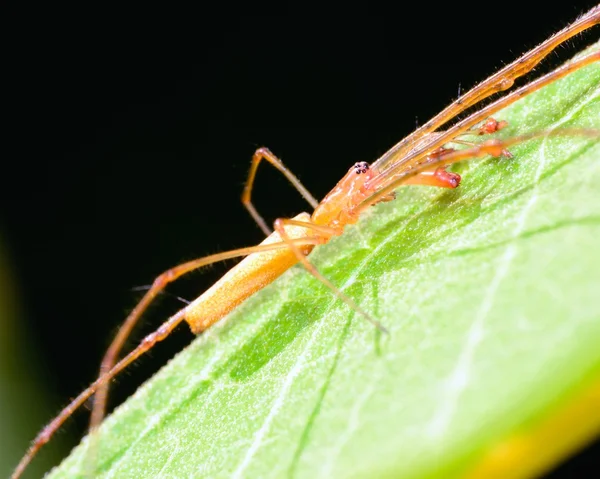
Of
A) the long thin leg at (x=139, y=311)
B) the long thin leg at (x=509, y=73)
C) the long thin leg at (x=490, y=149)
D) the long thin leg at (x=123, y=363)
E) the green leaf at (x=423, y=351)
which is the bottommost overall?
the green leaf at (x=423, y=351)

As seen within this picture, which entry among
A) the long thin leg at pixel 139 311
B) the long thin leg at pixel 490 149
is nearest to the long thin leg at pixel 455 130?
the long thin leg at pixel 490 149

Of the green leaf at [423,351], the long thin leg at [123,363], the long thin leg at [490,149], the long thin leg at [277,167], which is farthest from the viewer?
the long thin leg at [277,167]

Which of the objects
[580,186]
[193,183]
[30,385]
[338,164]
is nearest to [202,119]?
[193,183]

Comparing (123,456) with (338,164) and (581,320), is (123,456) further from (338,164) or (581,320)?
(338,164)

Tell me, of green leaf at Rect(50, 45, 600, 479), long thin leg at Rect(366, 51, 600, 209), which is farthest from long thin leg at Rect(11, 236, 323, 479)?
long thin leg at Rect(366, 51, 600, 209)

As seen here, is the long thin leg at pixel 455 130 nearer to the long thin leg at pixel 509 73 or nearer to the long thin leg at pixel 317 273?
the long thin leg at pixel 509 73

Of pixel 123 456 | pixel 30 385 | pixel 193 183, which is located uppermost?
pixel 193 183
